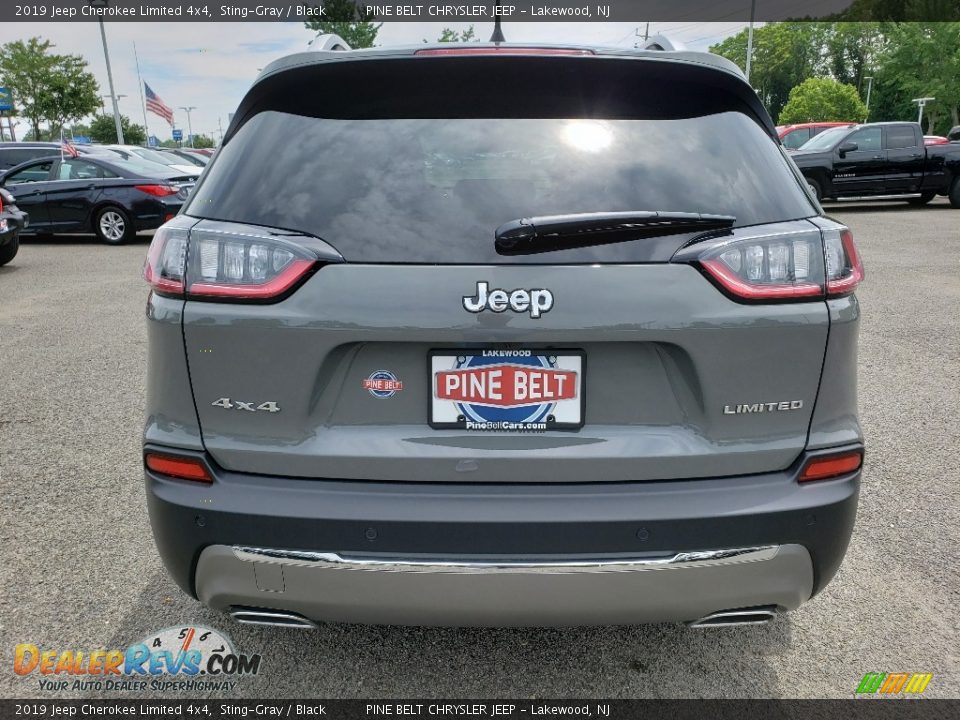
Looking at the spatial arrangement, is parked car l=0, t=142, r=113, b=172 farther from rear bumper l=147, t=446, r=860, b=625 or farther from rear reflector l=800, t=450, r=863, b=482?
rear reflector l=800, t=450, r=863, b=482

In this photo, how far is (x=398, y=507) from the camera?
187 centimetres

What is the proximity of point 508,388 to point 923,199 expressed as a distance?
1938 cm

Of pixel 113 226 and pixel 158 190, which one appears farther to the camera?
pixel 113 226

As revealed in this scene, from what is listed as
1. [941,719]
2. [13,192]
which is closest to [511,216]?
[941,719]

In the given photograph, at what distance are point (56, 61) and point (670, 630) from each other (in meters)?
56.2

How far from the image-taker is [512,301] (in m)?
1.80

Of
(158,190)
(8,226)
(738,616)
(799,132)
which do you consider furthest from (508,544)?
(799,132)

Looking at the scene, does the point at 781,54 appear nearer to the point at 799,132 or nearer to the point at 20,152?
the point at 799,132

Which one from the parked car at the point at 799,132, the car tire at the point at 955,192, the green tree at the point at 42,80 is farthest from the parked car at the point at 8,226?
the green tree at the point at 42,80

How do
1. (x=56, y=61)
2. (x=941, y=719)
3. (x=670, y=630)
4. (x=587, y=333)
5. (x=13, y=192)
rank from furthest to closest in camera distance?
(x=56, y=61) < (x=13, y=192) < (x=670, y=630) < (x=941, y=719) < (x=587, y=333)

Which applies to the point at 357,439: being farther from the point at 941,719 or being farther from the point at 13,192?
the point at 13,192

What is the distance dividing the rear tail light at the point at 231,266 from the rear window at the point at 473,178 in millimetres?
70

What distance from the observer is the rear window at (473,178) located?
1882mm

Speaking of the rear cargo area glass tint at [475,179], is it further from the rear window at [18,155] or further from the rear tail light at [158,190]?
the rear window at [18,155]
